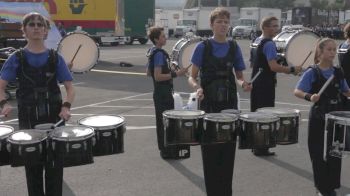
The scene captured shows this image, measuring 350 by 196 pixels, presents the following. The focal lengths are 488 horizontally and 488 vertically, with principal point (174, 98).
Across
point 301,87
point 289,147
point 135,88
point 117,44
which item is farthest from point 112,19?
point 301,87

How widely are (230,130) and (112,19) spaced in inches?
934

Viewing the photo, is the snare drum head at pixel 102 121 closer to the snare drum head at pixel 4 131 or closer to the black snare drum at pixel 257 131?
the snare drum head at pixel 4 131

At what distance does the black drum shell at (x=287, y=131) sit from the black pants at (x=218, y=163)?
430mm

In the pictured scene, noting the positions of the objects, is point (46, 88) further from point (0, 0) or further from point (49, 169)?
point (0, 0)

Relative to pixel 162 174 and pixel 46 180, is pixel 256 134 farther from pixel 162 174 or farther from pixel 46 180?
pixel 162 174

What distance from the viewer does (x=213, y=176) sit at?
15.0 ft

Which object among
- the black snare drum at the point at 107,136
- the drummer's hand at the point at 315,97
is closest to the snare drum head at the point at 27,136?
the black snare drum at the point at 107,136

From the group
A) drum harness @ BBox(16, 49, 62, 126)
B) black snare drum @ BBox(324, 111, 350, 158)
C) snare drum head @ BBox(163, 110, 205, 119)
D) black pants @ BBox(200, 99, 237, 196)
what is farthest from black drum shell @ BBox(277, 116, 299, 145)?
drum harness @ BBox(16, 49, 62, 126)

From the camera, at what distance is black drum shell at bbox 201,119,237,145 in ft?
13.6

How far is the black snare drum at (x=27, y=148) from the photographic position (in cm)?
379

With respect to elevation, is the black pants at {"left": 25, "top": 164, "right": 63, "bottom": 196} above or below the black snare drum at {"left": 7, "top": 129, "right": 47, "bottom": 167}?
below

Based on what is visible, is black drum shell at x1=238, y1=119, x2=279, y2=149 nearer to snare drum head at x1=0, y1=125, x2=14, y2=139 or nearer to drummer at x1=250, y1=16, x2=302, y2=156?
snare drum head at x1=0, y1=125, x2=14, y2=139

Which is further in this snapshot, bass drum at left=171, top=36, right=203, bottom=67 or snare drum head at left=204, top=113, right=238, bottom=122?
bass drum at left=171, top=36, right=203, bottom=67

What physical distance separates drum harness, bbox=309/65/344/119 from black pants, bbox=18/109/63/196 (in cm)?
255
